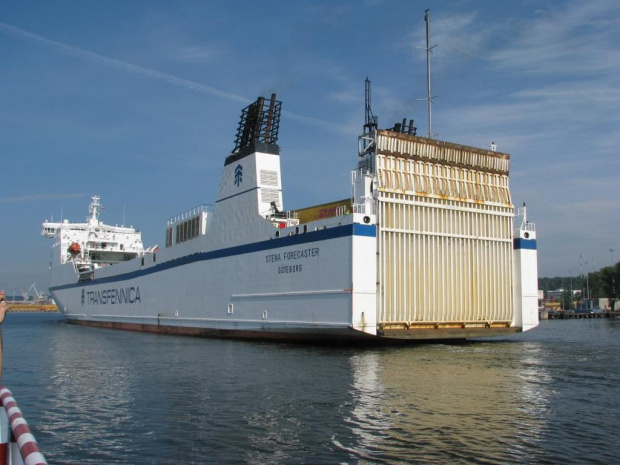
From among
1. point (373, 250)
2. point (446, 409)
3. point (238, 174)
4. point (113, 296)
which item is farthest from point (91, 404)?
point (113, 296)

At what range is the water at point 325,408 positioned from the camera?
26.1 feet

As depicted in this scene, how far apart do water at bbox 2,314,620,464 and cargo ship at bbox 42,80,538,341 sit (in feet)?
10.1

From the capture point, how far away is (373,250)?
21094mm

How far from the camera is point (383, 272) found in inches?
842

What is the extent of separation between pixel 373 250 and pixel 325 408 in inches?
429

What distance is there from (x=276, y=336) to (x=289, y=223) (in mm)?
4760

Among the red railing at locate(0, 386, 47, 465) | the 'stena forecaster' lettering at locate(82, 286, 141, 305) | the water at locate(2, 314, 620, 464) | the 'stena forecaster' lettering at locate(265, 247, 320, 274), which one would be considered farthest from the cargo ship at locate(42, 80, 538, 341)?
the red railing at locate(0, 386, 47, 465)

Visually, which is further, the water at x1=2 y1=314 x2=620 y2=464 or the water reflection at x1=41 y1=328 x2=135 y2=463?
the water reflection at x1=41 y1=328 x2=135 y2=463

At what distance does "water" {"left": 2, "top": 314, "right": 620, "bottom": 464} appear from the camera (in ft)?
26.1

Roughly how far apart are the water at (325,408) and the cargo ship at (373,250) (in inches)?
122

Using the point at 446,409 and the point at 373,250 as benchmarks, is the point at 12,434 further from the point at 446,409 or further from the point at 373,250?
the point at 373,250

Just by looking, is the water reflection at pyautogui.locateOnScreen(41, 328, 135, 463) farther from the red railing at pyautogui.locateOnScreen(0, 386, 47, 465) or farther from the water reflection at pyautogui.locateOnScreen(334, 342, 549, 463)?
the red railing at pyautogui.locateOnScreen(0, 386, 47, 465)

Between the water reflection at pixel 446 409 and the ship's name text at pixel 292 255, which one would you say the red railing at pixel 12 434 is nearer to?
the water reflection at pixel 446 409

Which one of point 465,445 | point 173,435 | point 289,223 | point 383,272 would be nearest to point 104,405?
point 173,435
